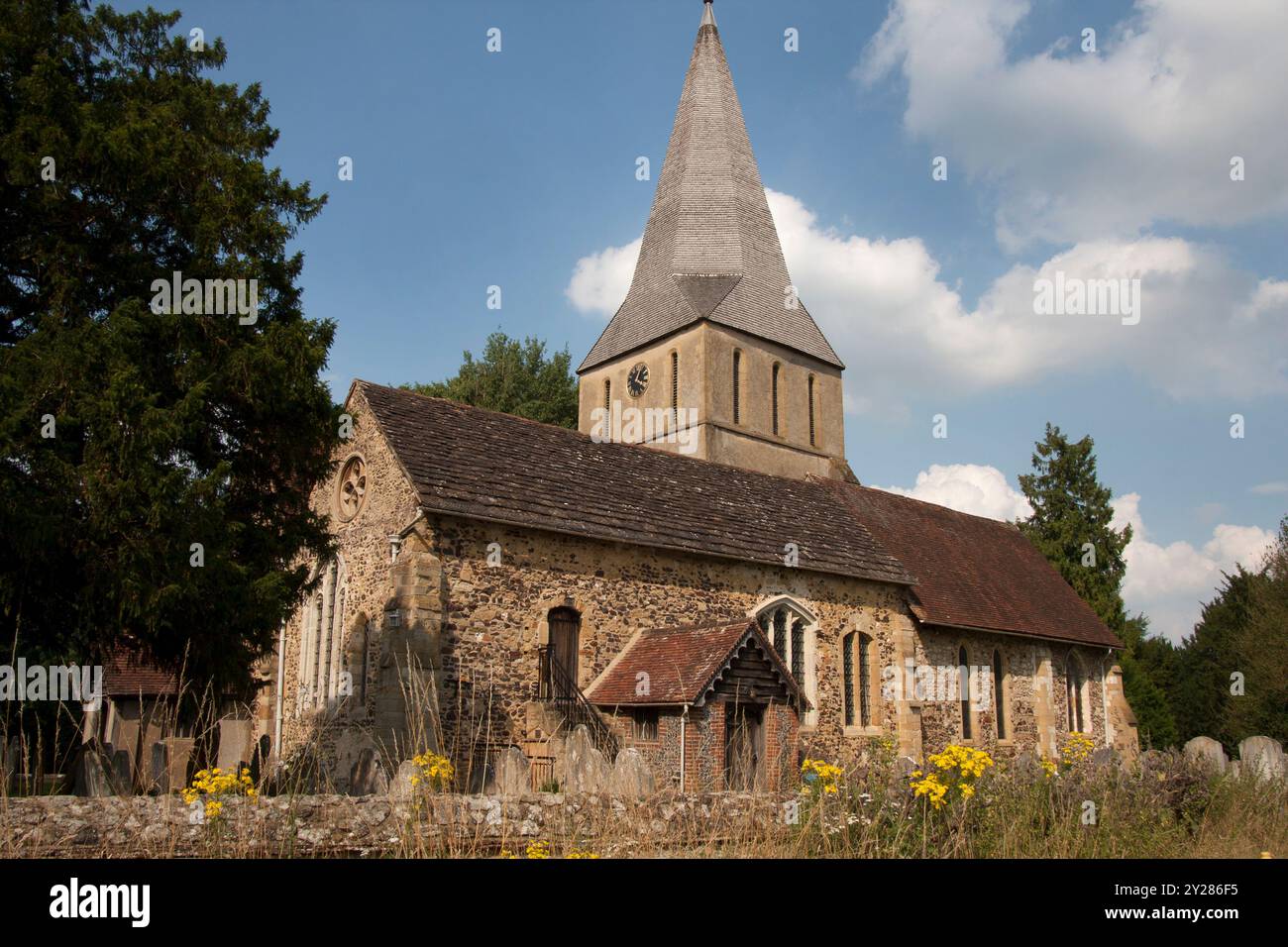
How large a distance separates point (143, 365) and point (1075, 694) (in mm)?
25652

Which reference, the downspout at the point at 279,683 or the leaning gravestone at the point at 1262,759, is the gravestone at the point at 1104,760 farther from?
the downspout at the point at 279,683

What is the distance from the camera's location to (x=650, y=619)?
17.8 m

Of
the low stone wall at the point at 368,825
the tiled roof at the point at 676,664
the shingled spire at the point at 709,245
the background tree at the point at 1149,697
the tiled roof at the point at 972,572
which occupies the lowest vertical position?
the background tree at the point at 1149,697

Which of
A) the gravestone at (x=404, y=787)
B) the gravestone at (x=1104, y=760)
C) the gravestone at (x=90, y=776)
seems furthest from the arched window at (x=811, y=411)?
the gravestone at (x=404, y=787)

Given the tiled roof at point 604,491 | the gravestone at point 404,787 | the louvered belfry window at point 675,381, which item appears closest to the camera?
the gravestone at point 404,787

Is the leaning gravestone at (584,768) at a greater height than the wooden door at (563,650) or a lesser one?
lesser

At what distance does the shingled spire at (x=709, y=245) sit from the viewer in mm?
37250

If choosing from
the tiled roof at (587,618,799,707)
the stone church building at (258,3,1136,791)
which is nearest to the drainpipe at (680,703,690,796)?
the stone church building at (258,3,1136,791)

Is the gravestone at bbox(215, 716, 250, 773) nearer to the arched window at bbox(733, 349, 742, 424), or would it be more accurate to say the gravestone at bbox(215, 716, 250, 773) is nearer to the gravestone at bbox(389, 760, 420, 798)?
the gravestone at bbox(389, 760, 420, 798)

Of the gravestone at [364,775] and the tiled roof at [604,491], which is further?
the tiled roof at [604,491]

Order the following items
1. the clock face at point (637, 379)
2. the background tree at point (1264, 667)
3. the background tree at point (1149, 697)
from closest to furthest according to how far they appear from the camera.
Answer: the background tree at point (1264, 667) < the background tree at point (1149, 697) < the clock face at point (637, 379)

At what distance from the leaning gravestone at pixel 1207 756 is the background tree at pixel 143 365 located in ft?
36.3

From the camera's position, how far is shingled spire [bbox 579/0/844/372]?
37250 mm
